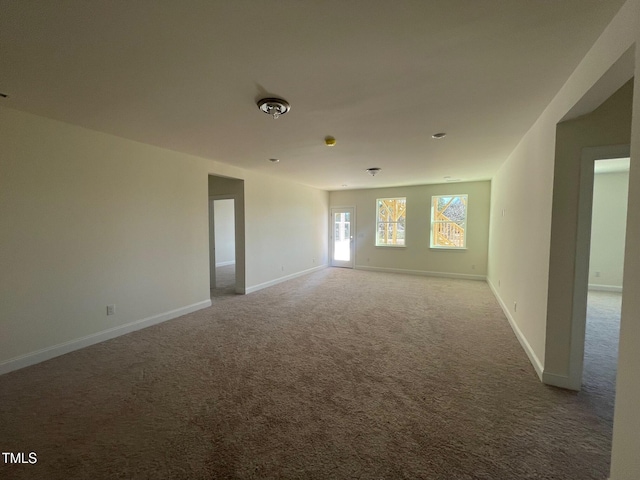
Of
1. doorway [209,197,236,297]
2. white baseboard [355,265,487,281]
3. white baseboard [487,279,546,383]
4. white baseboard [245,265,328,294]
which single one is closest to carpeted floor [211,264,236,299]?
doorway [209,197,236,297]

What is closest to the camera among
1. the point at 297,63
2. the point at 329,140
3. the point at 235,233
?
the point at 297,63

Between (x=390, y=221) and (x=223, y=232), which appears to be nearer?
(x=390, y=221)

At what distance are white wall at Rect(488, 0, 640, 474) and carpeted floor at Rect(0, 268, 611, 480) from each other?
0.50m

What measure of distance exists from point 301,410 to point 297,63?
253 centimetres

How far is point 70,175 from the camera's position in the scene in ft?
9.60

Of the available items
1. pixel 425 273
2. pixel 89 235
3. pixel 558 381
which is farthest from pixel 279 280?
pixel 558 381

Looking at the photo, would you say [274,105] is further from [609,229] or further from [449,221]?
[609,229]

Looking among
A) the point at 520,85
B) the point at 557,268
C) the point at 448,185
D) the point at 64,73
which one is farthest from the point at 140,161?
the point at 448,185

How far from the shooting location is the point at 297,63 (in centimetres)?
178

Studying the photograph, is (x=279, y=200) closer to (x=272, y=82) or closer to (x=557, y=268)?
(x=272, y=82)

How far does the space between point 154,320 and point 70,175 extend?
2109mm

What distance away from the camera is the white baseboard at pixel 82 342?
256cm

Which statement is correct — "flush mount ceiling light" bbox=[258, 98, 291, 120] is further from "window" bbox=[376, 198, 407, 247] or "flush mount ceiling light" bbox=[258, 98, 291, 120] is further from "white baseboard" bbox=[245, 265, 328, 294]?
"window" bbox=[376, 198, 407, 247]

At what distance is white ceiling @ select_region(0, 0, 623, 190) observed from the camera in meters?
1.34
